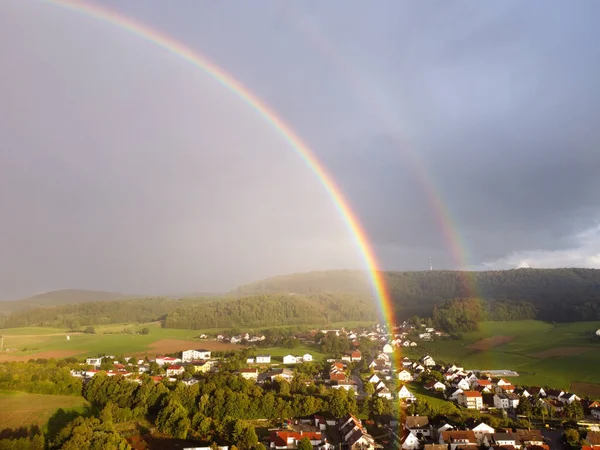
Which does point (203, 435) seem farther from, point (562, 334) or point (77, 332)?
point (77, 332)

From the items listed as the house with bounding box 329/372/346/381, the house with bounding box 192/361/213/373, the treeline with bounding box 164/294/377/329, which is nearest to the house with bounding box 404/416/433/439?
the house with bounding box 329/372/346/381

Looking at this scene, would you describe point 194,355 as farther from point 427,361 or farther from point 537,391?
point 537,391

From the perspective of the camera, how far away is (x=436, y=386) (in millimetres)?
30625

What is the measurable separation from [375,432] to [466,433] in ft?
13.8

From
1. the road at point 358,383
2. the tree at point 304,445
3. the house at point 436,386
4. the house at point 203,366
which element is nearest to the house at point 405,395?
the road at point 358,383

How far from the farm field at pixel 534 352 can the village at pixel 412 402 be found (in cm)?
289

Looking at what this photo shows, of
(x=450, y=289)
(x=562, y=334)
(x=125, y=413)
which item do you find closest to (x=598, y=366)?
(x=562, y=334)

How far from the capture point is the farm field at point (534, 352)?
110 feet

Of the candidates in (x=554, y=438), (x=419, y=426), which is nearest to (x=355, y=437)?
(x=419, y=426)

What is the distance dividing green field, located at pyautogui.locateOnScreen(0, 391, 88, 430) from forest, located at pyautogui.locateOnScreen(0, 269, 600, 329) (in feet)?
158

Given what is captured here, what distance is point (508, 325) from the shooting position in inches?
2467

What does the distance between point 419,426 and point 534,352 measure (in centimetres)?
2850

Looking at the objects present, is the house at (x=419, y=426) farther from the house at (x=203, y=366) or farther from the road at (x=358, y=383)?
the house at (x=203, y=366)

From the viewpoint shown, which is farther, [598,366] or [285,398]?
[598,366]
